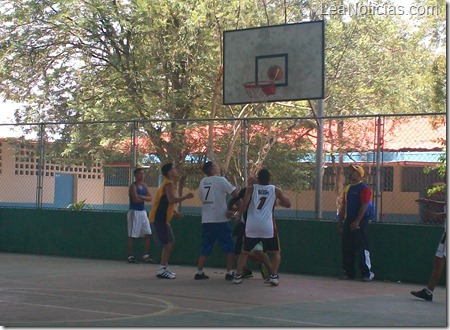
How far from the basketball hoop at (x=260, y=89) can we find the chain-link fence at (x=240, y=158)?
55 centimetres

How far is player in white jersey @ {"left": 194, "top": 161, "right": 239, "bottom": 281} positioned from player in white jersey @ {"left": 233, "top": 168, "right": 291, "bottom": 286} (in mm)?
547

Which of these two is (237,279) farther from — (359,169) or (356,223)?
(359,169)

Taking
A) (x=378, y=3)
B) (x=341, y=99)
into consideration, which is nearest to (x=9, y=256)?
(x=341, y=99)

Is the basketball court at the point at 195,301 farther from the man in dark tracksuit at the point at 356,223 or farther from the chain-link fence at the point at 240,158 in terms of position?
the chain-link fence at the point at 240,158

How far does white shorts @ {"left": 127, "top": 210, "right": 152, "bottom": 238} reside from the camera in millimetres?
15969

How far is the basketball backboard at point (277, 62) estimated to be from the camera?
55.7 ft

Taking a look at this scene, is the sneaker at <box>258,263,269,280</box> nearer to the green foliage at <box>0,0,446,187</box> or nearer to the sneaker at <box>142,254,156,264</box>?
the sneaker at <box>142,254,156,264</box>

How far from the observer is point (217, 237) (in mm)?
13125

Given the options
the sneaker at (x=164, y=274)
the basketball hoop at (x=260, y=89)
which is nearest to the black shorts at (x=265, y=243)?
the sneaker at (x=164, y=274)

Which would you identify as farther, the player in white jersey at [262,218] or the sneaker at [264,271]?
the sneaker at [264,271]

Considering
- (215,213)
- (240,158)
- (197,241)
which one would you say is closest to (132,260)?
(197,241)

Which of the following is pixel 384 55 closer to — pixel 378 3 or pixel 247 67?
pixel 378 3

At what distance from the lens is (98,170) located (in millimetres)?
17547

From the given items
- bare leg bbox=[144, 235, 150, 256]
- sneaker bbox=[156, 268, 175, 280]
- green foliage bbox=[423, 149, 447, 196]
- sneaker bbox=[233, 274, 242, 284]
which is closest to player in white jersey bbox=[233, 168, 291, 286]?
sneaker bbox=[233, 274, 242, 284]
